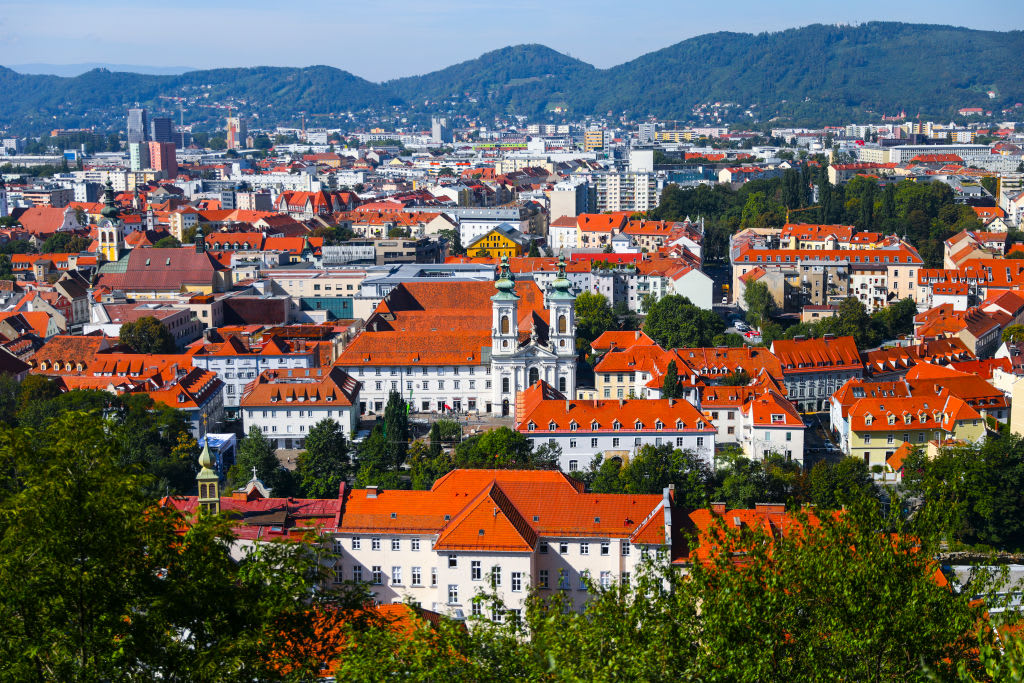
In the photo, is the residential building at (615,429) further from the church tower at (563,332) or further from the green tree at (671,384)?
the church tower at (563,332)

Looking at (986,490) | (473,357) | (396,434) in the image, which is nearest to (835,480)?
(986,490)

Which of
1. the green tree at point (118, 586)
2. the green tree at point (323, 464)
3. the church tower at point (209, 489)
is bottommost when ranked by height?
the green tree at point (323, 464)

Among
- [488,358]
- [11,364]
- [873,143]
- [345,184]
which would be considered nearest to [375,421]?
[488,358]

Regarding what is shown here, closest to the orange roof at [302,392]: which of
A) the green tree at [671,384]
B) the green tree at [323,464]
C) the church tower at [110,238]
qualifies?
the green tree at [323,464]

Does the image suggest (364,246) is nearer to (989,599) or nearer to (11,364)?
(11,364)

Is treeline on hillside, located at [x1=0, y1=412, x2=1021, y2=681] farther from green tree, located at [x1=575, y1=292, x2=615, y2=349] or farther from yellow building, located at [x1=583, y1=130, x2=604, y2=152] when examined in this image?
yellow building, located at [x1=583, y1=130, x2=604, y2=152]

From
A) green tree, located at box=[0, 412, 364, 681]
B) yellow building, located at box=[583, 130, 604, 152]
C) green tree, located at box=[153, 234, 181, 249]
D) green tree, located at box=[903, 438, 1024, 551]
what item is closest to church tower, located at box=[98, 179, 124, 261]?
green tree, located at box=[153, 234, 181, 249]
